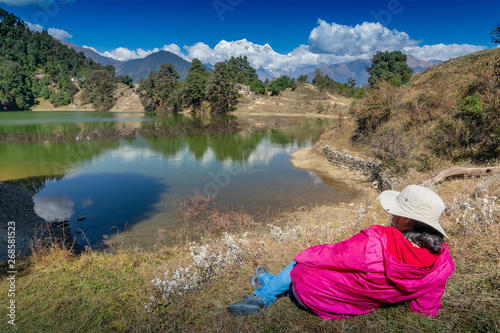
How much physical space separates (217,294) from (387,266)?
2.23 meters

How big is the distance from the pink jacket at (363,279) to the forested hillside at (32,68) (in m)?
97.7

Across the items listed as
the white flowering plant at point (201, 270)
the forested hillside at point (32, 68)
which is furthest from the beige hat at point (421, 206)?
the forested hillside at point (32, 68)

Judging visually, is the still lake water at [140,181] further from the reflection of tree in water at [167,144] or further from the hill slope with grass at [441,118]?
A: the hill slope with grass at [441,118]

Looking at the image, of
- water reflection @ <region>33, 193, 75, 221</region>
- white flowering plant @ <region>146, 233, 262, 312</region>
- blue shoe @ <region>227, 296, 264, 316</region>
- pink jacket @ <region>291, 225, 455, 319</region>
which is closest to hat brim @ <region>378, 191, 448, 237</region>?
pink jacket @ <region>291, 225, 455, 319</region>

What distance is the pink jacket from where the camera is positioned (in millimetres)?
2213

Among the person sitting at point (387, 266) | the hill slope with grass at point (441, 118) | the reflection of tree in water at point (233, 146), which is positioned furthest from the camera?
the reflection of tree in water at point (233, 146)

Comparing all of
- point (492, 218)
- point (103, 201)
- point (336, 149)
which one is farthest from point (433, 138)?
point (103, 201)

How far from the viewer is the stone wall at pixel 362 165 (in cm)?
1166

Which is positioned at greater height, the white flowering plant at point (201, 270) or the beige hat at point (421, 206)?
the beige hat at point (421, 206)

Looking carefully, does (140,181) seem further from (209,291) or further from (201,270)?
(209,291)

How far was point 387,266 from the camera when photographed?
7.14ft

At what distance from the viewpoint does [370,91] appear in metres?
18.2

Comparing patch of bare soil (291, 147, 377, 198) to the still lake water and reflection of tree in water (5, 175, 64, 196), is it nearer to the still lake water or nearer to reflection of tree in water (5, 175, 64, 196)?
the still lake water

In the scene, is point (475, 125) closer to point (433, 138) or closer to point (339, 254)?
point (433, 138)
